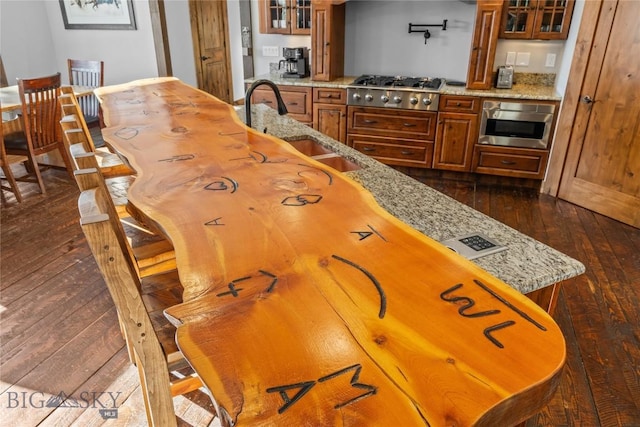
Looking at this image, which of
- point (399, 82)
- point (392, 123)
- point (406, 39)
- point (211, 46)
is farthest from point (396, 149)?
point (211, 46)

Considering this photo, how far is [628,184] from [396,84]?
2.19 metres

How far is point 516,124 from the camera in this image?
13.1ft

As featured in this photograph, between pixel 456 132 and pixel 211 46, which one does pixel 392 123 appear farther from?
pixel 211 46

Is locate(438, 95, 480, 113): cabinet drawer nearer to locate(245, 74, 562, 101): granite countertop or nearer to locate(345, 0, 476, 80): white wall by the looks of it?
locate(245, 74, 562, 101): granite countertop

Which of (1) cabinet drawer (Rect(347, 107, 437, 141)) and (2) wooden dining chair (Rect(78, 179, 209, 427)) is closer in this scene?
(2) wooden dining chair (Rect(78, 179, 209, 427))

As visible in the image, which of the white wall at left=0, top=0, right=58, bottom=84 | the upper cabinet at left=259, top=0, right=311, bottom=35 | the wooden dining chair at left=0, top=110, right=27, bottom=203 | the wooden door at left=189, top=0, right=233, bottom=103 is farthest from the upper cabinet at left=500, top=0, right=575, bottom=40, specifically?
the white wall at left=0, top=0, right=58, bottom=84

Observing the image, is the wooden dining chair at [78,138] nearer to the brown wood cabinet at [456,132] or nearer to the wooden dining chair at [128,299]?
the wooden dining chair at [128,299]

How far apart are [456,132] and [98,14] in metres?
4.90

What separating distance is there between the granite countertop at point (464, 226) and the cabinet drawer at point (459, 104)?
2291mm

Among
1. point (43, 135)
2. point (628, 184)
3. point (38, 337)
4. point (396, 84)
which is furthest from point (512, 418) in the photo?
point (43, 135)

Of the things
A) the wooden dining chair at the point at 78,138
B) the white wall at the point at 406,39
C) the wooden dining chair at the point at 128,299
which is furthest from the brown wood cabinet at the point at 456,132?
the wooden dining chair at the point at 128,299

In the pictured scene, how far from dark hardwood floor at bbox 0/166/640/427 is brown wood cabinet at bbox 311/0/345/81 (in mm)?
2275

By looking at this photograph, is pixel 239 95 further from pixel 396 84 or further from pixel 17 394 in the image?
pixel 17 394

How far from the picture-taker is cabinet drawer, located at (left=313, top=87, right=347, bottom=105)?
4.45 metres
